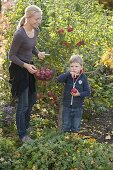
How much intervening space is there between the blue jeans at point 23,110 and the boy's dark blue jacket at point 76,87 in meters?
0.42

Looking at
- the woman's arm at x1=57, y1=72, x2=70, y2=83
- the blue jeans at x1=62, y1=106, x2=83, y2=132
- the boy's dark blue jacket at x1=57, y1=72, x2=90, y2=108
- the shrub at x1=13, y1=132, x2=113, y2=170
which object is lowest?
the shrub at x1=13, y1=132, x2=113, y2=170

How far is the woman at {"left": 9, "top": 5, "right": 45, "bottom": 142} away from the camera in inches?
196

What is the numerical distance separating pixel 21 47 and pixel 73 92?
0.82m

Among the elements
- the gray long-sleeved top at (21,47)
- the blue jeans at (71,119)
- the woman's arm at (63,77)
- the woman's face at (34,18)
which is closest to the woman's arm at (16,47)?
the gray long-sleeved top at (21,47)

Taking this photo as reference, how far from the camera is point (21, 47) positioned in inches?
199

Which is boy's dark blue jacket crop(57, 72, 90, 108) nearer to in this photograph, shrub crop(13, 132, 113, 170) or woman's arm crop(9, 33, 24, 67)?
shrub crop(13, 132, 113, 170)

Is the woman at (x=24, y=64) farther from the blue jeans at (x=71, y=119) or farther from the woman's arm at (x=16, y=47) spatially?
the blue jeans at (x=71, y=119)

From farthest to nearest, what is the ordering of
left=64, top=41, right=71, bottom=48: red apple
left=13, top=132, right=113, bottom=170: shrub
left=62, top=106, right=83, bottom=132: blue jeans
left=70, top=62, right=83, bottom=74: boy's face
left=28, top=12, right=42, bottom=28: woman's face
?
left=64, top=41, right=71, bottom=48: red apple → left=62, top=106, right=83, bottom=132: blue jeans → left=70, top=62, right=83, bottom=74: boy's face → left=28, top=12, right=42, bottom=28: woman's face → left=13, top=132, right=113, bottom=170: shrub

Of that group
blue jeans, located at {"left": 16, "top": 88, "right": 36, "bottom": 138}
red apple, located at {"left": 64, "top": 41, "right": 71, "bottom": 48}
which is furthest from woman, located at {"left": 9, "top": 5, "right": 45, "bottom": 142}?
red apple, located at {"left": 64, "top": 41, "right": 71, "bottom": 48}

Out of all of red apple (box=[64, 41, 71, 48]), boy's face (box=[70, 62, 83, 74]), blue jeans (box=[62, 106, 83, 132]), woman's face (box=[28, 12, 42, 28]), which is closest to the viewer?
woman's face (box=[28, 12, 42, 28])

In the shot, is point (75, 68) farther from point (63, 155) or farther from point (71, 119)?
point (63, 155)

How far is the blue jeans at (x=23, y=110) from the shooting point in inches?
208

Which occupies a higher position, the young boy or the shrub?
the young boy

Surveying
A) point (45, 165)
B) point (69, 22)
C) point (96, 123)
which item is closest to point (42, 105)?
point (96, 123)
